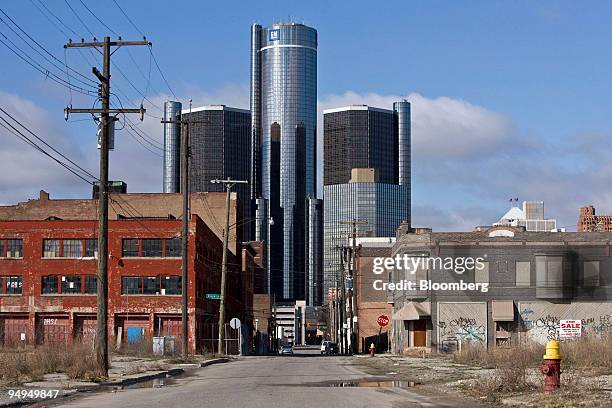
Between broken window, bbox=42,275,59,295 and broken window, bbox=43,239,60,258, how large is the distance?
5.32ft

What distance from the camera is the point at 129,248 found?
69250 mm

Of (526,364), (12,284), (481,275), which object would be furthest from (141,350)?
(526,364)

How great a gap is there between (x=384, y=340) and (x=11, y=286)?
3810 cm

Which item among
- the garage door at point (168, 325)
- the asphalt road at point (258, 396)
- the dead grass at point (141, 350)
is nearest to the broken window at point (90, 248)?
the garage door at point (168, 325)

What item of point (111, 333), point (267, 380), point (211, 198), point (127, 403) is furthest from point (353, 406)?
point (211, 198)

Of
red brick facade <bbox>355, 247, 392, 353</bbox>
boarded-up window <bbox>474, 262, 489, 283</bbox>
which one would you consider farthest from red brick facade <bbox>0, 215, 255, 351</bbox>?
red brick facade <bbox>355, 247, 392, 353</bbox>

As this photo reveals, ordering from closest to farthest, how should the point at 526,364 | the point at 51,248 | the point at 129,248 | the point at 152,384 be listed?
the point at 526,364, the point at 152,384, the point at 129,248, the point at 51,248

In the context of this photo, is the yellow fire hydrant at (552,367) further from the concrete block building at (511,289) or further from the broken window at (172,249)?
the broken window at (172,249)

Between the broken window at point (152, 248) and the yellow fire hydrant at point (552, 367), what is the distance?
5247cm

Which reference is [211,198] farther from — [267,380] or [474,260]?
[267,380]

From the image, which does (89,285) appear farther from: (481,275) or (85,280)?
(481,275)

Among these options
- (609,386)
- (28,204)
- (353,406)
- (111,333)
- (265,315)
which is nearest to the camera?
(353,406)

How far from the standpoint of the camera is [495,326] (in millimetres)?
62062

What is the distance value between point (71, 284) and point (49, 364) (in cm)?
4095
